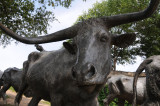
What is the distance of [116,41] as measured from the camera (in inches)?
157

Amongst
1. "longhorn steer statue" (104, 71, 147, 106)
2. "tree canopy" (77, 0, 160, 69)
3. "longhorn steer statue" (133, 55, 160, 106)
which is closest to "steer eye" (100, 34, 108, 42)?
"longhorn steer statue" (133, 55, 160, 106)

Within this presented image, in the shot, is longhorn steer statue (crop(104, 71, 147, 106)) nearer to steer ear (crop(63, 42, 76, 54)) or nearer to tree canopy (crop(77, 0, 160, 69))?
steer ear (crop(63, 42, 76, 54))

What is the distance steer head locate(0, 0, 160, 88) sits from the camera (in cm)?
305

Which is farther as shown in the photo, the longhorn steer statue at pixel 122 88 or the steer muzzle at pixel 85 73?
the longhorn steer statue at pixel 122 88

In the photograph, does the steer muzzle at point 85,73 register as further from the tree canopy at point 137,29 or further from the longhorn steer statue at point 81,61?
the tree canopy at point 137,29

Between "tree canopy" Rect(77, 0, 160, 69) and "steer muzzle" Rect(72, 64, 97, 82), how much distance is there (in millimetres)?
22444

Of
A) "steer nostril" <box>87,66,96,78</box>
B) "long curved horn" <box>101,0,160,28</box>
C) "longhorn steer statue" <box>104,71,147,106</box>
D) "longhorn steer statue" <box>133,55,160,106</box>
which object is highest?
"long curved horn" <box>101,0,160,28</box>

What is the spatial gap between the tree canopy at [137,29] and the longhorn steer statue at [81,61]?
21.2 meters

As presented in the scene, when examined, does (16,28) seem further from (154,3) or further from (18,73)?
(154,3)

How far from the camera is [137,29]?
90.5 ft

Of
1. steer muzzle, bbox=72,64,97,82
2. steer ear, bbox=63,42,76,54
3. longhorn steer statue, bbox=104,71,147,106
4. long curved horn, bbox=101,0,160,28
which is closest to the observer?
steer muzzle, bbox=72,64,97,82

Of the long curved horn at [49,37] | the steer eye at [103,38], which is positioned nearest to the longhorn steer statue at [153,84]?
the steer eye at [103,38]

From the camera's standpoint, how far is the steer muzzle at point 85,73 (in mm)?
2945

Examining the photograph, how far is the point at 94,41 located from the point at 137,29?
82.7 ft
